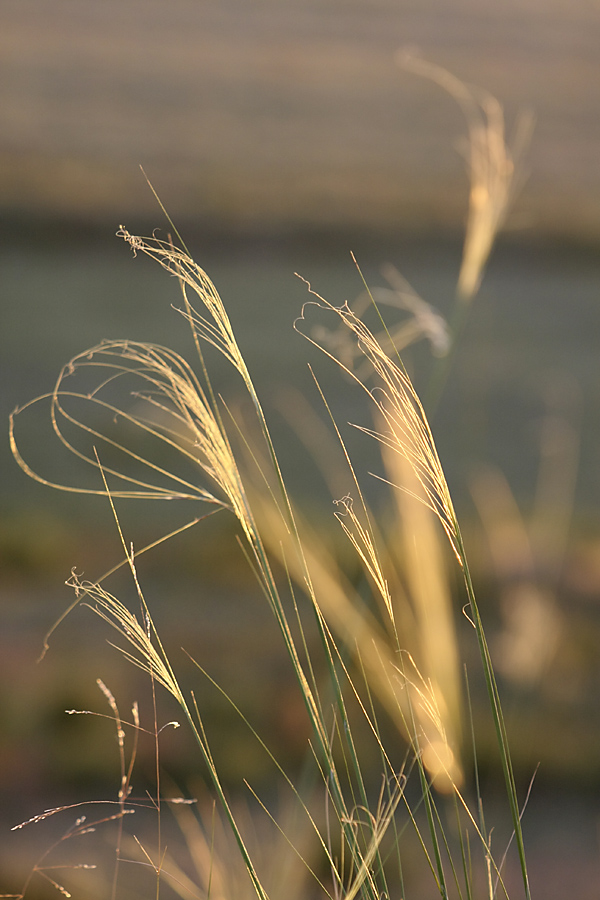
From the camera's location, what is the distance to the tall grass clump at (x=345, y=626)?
21 cm

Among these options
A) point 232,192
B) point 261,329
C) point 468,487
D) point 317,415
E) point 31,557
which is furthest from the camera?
point 232,192

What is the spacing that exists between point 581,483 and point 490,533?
1.01ft

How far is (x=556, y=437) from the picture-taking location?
5.13 feet

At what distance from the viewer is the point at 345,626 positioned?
454 mm

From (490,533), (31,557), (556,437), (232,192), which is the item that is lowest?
(31,557)

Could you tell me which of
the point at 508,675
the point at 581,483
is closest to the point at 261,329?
the point at 581,483

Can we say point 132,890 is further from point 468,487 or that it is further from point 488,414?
point 488,414

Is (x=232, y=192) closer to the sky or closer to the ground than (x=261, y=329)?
closer to the sky

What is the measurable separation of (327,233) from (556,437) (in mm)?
850

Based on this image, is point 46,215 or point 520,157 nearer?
point 46,215

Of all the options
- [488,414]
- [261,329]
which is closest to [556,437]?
[488,414]

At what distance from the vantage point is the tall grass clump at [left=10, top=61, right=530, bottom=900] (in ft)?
0.69

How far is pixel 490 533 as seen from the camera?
3.94 ft

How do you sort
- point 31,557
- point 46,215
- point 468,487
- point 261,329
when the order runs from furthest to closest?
point 46,215 → point 261,329 → point 468,487 → point 31,557
